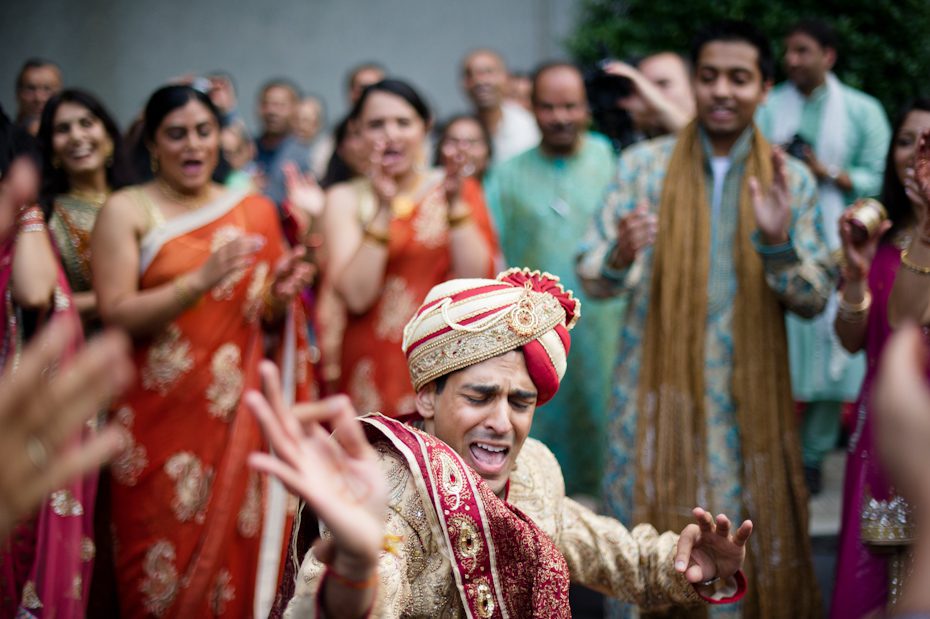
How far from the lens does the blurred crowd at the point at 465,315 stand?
347 centimetres

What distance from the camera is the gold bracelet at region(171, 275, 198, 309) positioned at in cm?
402

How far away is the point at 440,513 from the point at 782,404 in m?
2.15

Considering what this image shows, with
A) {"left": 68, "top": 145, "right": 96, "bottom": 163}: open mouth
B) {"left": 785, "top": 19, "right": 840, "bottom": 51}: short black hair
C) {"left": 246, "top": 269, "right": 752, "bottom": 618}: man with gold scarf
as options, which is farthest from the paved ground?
{"left": 68, "top": 145, "right": 96, "bottom": 163}: open mouth

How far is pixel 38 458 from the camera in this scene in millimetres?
1592

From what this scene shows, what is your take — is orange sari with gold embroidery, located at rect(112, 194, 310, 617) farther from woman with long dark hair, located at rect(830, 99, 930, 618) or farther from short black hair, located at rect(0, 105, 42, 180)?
woman with long dark hair, located at rect(830, 99, 930, 618)

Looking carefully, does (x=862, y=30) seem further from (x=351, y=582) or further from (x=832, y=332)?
(x=351, y=582)

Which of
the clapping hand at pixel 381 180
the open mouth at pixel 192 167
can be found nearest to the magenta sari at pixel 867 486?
the clapping hand at pixel 381 180

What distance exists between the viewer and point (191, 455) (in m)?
4.08

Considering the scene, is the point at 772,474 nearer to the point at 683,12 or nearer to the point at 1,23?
the point at 683,12

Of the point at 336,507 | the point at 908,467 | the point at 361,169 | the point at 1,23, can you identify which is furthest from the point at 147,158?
the point at 1,23

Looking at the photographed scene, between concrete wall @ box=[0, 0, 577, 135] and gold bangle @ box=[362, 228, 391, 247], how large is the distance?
569 cm

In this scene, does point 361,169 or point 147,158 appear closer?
point 147,158

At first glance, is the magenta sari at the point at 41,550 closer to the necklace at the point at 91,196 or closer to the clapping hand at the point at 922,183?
the necklace at the point at 91,196

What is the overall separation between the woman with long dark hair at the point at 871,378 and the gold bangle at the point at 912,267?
0.25 feet
